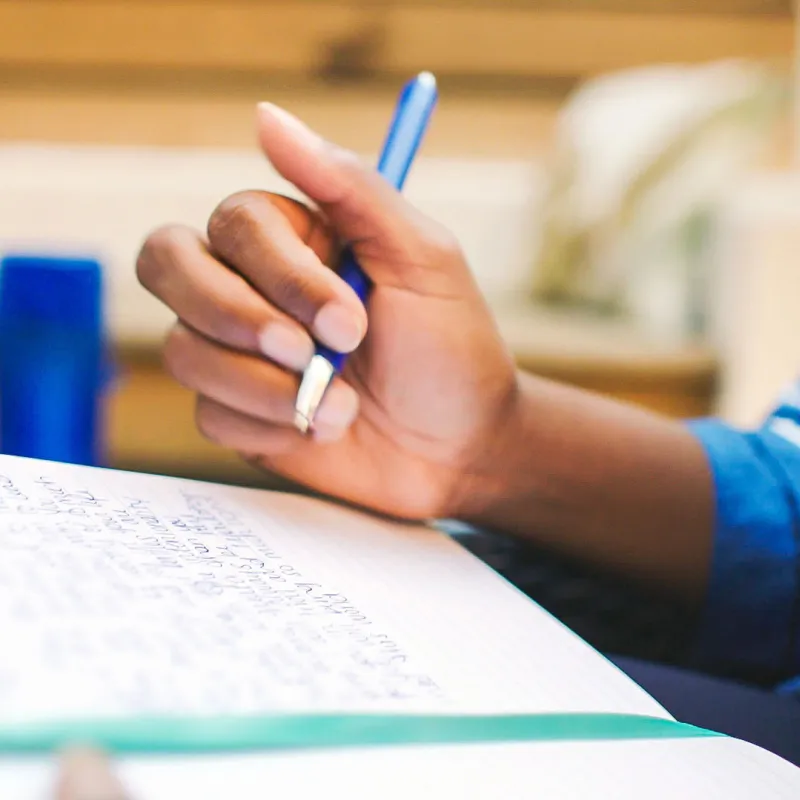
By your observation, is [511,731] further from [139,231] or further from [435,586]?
[139,231]

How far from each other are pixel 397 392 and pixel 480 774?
249mm

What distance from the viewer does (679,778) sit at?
0.26 m

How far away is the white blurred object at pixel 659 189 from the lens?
4.73 feet

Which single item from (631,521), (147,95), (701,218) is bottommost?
(631,521)

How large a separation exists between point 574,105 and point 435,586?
63.1 inches

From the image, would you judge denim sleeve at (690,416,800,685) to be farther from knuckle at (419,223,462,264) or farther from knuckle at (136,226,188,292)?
knuckle at (136,226,188,292)

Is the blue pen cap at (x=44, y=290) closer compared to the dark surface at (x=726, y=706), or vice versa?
the dark surface at (x=726, y=706)

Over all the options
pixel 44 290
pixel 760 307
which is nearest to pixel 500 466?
pixel 44 290

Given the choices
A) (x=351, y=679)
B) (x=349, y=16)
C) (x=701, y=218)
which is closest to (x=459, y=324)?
(x=351, y=679)

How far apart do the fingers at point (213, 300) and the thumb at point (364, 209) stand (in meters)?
0.05

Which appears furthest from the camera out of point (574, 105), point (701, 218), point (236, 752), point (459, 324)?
point (574, 105)

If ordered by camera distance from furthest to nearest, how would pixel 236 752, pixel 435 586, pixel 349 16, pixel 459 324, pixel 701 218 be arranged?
pixel 349 16 < pixel 701 218 < pixel 459 324 < pixel 435 586 < pixel 236 752

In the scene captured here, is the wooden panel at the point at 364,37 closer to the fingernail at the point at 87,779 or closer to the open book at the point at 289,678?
the open book at the point at 289,678

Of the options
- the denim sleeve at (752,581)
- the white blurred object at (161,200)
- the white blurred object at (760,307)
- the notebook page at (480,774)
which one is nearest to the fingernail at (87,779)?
the notebook page at (480,774)
